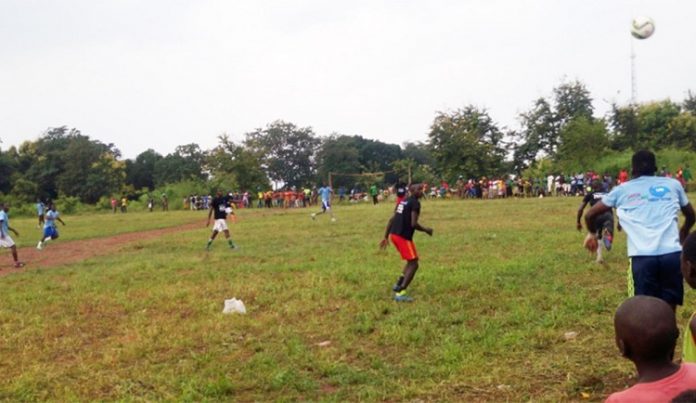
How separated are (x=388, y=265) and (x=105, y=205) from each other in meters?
51.4

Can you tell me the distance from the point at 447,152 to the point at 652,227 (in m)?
42.9

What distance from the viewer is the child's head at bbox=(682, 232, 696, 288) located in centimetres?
343

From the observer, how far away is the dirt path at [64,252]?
1678 cm

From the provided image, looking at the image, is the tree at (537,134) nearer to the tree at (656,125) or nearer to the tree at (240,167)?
the tree at (656,125)

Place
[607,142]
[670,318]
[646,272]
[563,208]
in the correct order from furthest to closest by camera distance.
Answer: [607,142], [563,208], [646,272], [670,318]

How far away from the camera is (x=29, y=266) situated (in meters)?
16.5

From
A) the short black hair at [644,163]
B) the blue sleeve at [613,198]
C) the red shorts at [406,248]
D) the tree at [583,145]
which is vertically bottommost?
the red shorts at [406,248]

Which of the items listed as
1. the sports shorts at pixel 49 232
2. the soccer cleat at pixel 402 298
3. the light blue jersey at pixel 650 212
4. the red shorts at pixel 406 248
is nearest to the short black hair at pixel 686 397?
the light blue jersey at pixel 650 212

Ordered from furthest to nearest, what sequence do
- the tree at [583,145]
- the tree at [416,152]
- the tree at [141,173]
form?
the tree at [416,152], the tree at [141,173], the tree at [583,145]

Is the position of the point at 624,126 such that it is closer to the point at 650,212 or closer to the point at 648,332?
the point at 650,212

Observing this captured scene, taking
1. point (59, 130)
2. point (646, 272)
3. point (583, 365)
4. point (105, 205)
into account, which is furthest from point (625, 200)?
point (59, 130)

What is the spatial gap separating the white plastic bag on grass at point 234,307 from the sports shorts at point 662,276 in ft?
17.5

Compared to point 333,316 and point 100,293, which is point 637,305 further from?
point 100,293

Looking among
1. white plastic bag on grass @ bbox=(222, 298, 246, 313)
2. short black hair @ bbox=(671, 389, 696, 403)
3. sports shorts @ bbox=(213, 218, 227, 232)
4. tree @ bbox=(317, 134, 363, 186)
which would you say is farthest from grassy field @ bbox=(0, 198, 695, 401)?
tree @ bbox=(317, 134, 363, 186)
